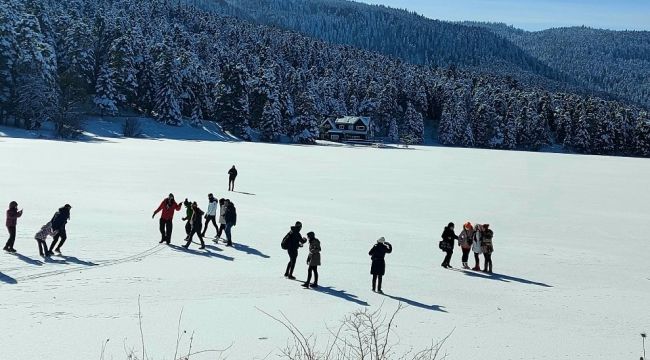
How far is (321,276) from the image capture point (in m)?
12.4

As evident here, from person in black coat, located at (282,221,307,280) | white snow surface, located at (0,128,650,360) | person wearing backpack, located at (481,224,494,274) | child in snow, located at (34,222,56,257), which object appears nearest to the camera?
white snow surface, located at (0,128,650,360)

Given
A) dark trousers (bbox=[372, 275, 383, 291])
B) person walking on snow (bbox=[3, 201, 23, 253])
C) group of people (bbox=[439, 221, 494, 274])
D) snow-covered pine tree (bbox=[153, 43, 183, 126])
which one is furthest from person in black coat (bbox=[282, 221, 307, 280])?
snow-covered pine tree (bbox=[153, 43, 183, 126])

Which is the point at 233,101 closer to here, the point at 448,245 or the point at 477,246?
the point at 448,245

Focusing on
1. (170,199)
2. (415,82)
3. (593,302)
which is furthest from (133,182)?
(415,82)

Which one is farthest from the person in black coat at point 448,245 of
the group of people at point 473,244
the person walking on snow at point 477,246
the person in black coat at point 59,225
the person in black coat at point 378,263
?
the person in black coat at point 59,225

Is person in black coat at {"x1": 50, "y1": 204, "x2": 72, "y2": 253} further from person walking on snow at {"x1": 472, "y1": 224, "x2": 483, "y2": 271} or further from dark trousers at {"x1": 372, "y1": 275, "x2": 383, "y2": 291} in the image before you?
person walking on snow at {"x1": 472, "y1": 224, "x2": 483, "y2": 271}

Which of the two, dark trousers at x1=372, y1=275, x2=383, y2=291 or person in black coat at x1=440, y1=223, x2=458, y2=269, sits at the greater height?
person in black coat at x1=440, y1=223, x2=458, y2=269

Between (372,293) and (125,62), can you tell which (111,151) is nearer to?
(125,62)

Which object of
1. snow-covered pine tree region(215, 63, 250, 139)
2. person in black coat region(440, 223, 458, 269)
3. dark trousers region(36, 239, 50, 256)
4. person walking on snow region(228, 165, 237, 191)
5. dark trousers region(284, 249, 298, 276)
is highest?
snow-covered pine tree region(215, 63, 250, 139)

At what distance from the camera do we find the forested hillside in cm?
5875

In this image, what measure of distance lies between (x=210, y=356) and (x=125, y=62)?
6980cm

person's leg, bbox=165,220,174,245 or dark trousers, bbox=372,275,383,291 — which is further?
person's leg, bbox=165,220,174,245

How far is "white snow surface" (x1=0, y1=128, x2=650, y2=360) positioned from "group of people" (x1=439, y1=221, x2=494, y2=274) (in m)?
0.43

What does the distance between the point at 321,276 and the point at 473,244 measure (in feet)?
13.0
